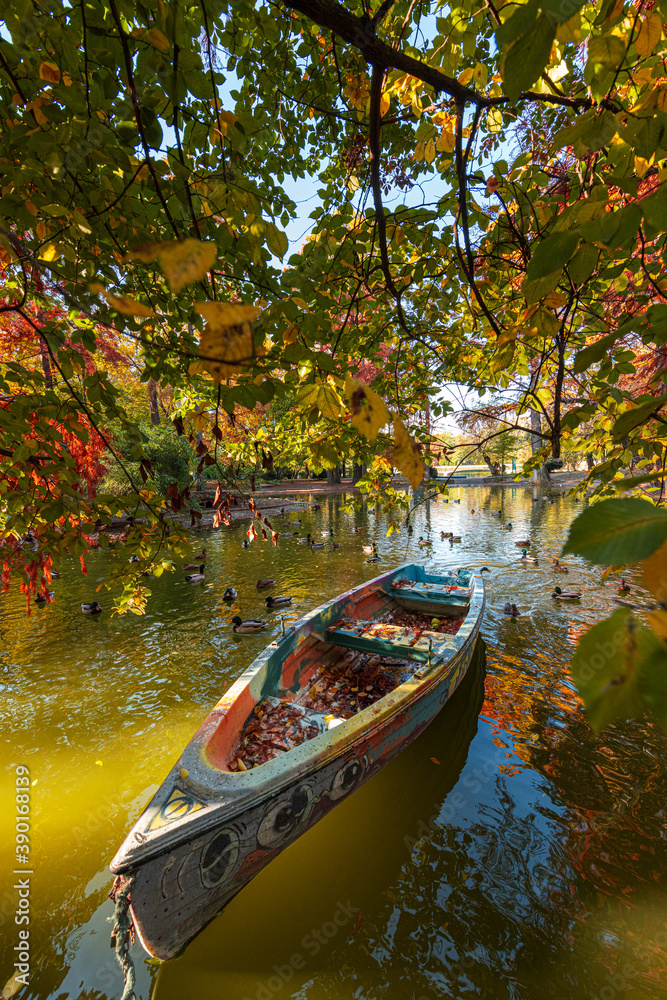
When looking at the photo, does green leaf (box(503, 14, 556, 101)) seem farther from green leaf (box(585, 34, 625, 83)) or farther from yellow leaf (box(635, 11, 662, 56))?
yellow leaf (box(635, 11, 662, 56))

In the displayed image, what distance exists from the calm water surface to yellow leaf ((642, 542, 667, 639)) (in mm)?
3768

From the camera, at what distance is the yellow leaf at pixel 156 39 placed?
146cm

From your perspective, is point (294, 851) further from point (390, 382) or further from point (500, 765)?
point (390, 382)

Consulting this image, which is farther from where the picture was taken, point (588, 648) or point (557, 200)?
point (557, 200)

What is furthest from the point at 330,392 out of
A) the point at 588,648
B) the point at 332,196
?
the point at 332,196

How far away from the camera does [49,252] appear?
215 centimetres

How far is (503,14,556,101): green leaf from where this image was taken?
954 millimetres

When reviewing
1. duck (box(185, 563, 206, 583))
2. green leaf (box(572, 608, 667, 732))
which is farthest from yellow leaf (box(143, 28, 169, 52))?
duck (box(185, 563, 206, 583))

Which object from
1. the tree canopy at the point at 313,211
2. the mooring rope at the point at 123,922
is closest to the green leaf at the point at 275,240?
the tree canopy at the point at 313,211

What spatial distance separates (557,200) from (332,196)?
6.94ft

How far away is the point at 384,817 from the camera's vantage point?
4133 millimetres

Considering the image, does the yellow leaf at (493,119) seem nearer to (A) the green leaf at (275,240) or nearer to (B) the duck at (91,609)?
(A) the green leaf at (275,240)

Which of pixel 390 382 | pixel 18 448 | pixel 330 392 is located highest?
pixel 390 382

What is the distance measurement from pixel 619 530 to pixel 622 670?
240 mm
